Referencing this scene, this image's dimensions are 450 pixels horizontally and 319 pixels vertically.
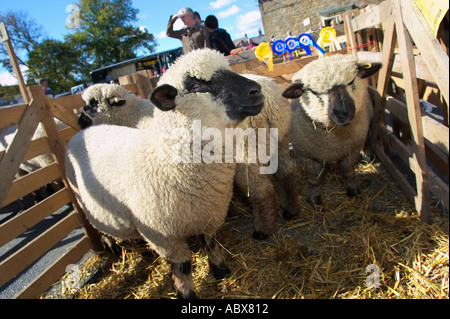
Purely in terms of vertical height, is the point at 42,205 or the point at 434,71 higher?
the point at 434,71

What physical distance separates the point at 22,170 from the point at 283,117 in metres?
5.06

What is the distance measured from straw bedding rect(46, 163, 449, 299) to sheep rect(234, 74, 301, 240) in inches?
6.7

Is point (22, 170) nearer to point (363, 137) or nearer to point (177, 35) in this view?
point (177, 35)

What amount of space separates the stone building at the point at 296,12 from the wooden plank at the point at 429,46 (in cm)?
2726

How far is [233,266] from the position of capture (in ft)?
8.95

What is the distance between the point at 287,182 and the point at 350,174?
0.82 meters

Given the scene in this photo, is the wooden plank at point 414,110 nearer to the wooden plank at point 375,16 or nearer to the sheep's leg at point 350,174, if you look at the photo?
the wooden plank at point 375,16

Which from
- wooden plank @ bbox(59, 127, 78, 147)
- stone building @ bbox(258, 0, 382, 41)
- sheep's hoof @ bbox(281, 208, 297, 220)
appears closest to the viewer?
sheep's hoof @ bbox(281, 208, 297, 220)

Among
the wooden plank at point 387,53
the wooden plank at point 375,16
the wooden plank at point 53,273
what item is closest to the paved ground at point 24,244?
the wooden plank at point 53,273

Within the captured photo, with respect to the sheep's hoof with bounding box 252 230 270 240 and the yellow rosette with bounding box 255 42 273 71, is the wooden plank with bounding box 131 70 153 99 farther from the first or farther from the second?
the sheep's hoof with bounding box 252 230 270 240

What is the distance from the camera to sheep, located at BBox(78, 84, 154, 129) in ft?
12.7

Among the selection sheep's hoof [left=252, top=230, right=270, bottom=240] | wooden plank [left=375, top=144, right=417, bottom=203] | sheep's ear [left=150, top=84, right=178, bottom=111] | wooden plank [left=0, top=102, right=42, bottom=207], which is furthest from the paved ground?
wooden plank [left=375, top=144, right=417, bottom=203]

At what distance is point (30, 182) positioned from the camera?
2930 millimetres
